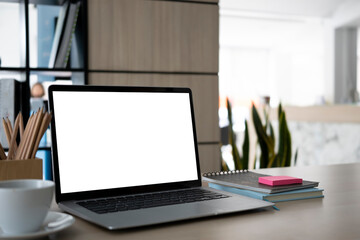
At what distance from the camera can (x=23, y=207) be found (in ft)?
1.95

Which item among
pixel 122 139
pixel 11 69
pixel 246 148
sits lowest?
pixel 246 148

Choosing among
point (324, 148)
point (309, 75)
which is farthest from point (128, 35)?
point (309, 75)

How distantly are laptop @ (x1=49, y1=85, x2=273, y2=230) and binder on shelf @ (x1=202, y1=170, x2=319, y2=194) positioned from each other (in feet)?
0.13

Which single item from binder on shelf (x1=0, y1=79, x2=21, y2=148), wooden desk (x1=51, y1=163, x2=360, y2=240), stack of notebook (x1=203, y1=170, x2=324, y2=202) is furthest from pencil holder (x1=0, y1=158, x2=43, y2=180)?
binder on shelf (x1=0, y1=79, x2=21, y2=148)

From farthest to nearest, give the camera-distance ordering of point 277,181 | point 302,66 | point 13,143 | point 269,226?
point 302,66 < point 277,181 < point 13,143 < point 269,226

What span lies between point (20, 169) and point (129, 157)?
236 mm

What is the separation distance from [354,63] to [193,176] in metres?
7.48

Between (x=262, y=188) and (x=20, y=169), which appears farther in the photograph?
(x=262, y=188)

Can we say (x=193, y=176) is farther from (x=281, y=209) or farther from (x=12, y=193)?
(x=12, y=193)

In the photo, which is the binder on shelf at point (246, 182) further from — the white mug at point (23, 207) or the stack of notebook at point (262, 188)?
the white mug at point (23, 207)

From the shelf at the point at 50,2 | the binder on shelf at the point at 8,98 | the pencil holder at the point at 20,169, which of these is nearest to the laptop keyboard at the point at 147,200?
the pencil holder at the point at 20,169

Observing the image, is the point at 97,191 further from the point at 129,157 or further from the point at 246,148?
the point at 246,148

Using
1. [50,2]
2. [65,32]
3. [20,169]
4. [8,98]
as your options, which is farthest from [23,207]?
[50,2]

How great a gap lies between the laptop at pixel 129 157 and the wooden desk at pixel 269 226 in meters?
0.02
